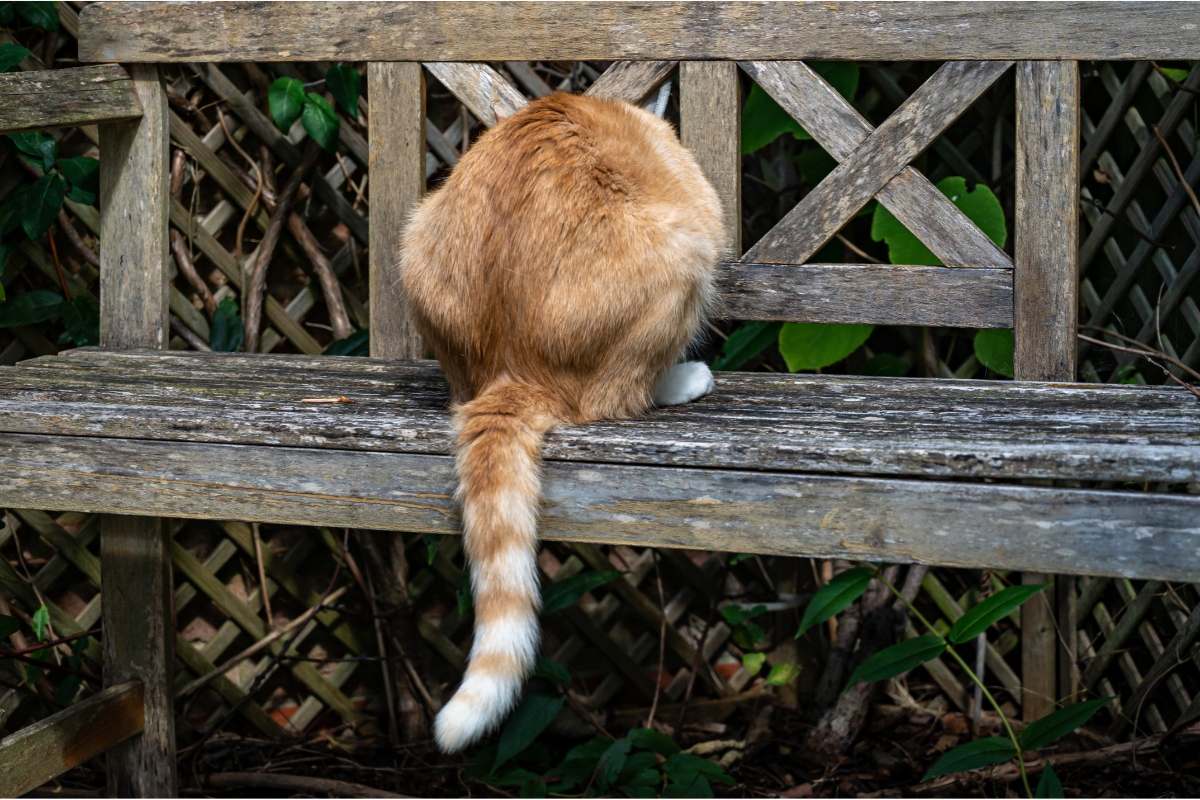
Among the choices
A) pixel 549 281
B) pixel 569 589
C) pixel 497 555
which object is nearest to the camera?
pixel 497 555

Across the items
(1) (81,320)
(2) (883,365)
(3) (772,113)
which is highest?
(3) (772,113)

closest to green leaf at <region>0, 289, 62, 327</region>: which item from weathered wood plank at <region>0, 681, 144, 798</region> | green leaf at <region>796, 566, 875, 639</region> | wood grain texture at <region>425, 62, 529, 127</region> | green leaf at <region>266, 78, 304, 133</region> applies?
green leaf at <region>266, 78, 304, 133</region>

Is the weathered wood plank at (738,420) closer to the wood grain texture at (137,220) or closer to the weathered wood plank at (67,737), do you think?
the wood grain texture at (137,220)

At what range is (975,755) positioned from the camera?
1.91 m

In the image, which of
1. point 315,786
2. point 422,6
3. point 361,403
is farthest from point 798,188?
point 315,786

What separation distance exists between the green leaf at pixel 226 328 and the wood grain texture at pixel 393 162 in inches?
20.7

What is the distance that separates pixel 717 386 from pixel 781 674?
1162 millimetres

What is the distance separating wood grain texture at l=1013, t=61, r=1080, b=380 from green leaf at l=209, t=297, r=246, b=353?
1.87m

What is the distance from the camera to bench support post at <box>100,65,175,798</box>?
86.8 inches

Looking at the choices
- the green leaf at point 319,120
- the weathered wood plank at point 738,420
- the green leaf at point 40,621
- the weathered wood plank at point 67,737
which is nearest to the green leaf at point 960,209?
the weathered wood plank at point 738,420

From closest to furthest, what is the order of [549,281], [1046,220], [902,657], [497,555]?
1. [497,555]
2. [549,281]
3. [902,657]
4. [1046,220]

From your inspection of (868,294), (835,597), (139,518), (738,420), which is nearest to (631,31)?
(868,294)

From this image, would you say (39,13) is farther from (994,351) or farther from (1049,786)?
(1049,786)

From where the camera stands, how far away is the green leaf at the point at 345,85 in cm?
250
